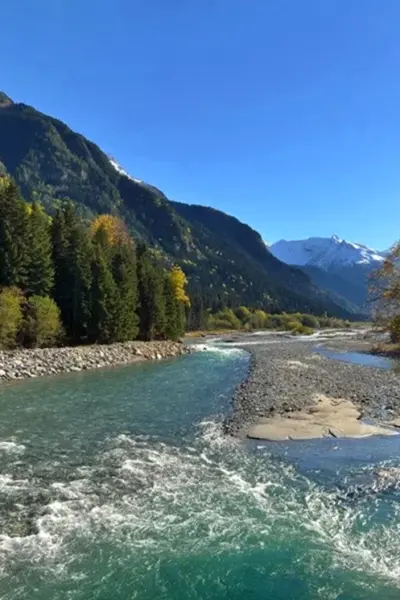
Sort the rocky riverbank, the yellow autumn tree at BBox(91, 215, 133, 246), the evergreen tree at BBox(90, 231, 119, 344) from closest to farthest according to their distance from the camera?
the rocky riverbank < the evergreen tree at BBox(90, 231, 119, 344) < the yellow autumn tree at BBox(91, 215, 133, 246)

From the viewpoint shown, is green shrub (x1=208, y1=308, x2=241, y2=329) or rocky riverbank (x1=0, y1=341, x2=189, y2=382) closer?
rocky riverbank (x1=0, y1=341, x2=189, y2=382)

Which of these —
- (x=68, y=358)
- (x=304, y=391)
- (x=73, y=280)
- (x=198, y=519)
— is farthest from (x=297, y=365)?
(x=198, y=519)

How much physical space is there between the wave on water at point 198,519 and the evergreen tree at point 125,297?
146 feet

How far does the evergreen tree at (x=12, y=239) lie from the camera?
53.7m

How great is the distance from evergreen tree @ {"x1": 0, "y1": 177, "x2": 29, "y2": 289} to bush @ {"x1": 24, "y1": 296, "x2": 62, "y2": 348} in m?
3.89

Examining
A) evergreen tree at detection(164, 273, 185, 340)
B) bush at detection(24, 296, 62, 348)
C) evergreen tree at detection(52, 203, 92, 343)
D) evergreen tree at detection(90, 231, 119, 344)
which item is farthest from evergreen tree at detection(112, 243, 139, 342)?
bush at detection(24, 296, 62, 348)

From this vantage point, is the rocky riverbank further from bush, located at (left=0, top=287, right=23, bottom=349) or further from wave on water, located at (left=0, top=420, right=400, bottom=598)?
wave on water, located at (left=0, top=420, right=400, bottom=598)

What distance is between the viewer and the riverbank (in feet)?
85.0

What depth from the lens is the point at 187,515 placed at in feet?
41.7

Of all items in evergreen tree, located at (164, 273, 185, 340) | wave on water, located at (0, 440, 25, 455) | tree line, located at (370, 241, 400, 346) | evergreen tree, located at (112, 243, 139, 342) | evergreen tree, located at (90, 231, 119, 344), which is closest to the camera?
tree line, located at (370, 241, 400, 346)

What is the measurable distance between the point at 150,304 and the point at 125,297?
27.3 feet

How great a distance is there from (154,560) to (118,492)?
412cm

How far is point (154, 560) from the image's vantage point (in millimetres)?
10406

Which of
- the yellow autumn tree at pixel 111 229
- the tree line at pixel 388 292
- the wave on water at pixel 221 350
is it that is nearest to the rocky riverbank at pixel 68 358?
the wave on water at pixel 221 350
